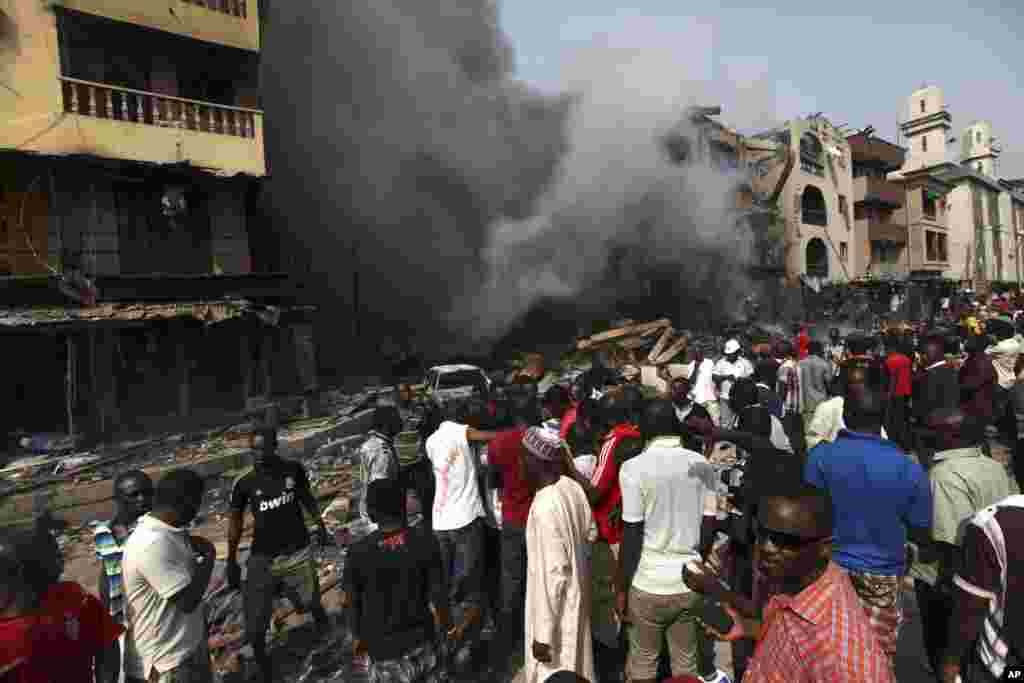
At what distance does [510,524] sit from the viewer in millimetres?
3762

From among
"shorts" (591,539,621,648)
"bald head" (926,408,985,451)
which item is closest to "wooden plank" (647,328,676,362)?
"shorts" (591,539,621,648)

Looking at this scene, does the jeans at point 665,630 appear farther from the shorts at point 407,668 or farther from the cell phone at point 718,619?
the shorts at point 407,668

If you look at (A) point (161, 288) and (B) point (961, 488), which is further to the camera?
(A) point (161, 288)

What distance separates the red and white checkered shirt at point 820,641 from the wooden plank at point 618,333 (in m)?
15.2

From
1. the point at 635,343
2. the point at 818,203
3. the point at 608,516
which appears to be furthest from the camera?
the point at 818,203

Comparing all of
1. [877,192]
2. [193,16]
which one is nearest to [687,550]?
[193,16]

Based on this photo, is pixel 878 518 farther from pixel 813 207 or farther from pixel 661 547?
pixel 813 207

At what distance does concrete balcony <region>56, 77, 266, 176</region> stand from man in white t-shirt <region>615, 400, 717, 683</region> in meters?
11.6

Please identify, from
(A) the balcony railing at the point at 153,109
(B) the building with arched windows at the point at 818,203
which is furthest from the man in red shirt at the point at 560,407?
(B) the building with arched windows at the point at 818,203

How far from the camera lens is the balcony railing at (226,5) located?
39.2ft

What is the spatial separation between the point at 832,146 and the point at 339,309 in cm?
2609

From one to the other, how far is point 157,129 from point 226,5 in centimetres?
325

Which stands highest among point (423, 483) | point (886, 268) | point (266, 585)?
point (886, 268)

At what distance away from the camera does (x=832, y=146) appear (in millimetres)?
29797
